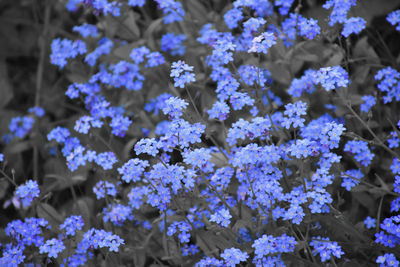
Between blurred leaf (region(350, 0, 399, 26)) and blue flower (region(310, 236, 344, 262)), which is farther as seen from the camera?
blurred leaf (region(350, 0, 399, 26))

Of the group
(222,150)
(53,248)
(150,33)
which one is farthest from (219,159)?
(150,33)

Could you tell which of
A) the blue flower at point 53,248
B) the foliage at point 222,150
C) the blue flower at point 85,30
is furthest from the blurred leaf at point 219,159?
the blue flower at point 85,30

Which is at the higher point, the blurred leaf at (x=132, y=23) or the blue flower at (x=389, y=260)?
the blurred leaf at (x=132, y=23)

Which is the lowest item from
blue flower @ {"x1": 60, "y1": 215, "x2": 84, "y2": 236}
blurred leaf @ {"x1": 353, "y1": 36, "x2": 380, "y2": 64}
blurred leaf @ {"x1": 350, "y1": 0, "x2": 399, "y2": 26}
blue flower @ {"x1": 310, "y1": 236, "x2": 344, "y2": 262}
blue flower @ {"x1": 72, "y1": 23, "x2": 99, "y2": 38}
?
blue flower @ {"x1": 310, "y1": 236, "x2": 344, "y2": 262}

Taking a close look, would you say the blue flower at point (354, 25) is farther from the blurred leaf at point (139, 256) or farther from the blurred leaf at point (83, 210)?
the blurred leaf at point (83, 210)

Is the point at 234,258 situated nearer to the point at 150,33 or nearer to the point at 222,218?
the point at 222,218

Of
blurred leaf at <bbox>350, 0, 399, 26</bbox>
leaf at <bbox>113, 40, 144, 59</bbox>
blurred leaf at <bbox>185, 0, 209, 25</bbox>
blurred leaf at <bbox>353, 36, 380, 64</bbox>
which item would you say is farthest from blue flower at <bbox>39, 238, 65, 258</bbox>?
blurred leaf at <bbox>350, 0, 399, 26</bbox>

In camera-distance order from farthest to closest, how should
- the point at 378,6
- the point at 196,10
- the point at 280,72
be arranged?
the point at 196,10
the point at 378,6
the point at 280,72

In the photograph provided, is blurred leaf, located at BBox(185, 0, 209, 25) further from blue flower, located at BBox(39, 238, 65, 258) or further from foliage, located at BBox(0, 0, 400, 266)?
blue flower, located at BBox(39, 238, 65, 258)

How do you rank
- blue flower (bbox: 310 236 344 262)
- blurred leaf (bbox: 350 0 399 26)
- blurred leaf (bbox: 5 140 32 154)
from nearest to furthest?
blue flower (bbox: 310 236 344 262)
blurred leaf (bbox: 350 0 399 26)
blurred leaf (bbox: 5 140 32 154)

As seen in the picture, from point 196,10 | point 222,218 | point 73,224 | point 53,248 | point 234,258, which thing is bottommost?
point 234,258

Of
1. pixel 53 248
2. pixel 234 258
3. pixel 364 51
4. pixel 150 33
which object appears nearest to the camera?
pixel 234 258
